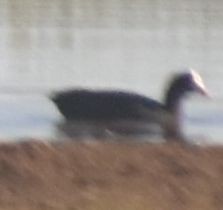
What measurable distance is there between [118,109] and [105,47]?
85.1 inches

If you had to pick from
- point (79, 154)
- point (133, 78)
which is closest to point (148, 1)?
point (133, 78)

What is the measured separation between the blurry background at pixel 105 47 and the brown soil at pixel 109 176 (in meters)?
0.94

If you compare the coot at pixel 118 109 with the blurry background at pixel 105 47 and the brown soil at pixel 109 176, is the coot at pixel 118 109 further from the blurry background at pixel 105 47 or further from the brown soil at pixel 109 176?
the brown soil at pixel 109 176

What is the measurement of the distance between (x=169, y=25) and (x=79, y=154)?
3.69m

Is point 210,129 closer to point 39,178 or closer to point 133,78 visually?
point 39,178

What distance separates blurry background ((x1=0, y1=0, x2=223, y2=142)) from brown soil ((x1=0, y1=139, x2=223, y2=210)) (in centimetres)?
94

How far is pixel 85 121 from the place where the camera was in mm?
3117

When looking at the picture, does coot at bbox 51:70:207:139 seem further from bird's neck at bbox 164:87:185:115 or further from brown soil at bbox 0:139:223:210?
brown soil at bbox 0:139:223:210

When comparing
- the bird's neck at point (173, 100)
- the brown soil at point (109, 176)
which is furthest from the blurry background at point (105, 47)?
the brown soil at point (109, 176)

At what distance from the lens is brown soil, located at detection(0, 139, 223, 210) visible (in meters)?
2.29

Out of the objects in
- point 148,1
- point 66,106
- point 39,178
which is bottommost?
point 148,1

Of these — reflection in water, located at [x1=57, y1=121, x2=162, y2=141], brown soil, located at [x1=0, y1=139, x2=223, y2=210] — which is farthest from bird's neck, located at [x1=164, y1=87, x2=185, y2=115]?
brown soil, located at [x1=0, y1=139, x2=223, y2=210]

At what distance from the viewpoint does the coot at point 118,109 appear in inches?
124

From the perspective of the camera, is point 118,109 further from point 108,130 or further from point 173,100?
point 108,130
